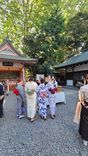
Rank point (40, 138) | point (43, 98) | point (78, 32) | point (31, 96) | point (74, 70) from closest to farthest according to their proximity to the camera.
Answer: point (40, 138) → point (31, 96) → point (43, 98) → point (74, 70) → point (78, 32)

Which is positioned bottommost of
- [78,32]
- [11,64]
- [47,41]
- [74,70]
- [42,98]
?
[42,98]

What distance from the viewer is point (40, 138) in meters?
4.32

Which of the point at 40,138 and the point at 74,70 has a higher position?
the point at 74,70

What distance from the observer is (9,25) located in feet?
88.9

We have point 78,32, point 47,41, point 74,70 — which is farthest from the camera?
point 78,32

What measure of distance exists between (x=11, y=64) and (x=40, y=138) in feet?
42.1

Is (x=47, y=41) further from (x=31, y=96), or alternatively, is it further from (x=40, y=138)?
(x=40, y=138)

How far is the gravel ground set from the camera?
3.59 meters

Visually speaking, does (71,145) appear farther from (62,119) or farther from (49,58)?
(49,58)

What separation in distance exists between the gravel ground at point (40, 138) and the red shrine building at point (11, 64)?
10164mm

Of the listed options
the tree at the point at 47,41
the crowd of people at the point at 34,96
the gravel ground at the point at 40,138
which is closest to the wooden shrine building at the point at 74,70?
the tree at the point at 47,41

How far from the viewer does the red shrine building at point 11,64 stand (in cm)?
1589

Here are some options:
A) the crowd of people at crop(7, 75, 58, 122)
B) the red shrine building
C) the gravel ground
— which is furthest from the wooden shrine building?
the gravel ground

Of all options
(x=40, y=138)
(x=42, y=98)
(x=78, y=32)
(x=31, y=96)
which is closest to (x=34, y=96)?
(x=31, y=96)
